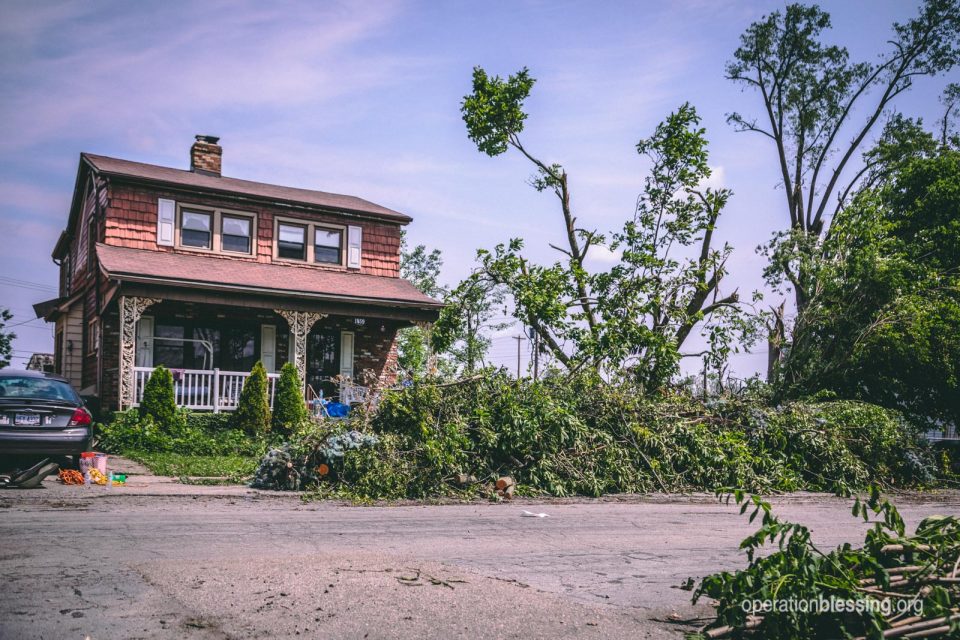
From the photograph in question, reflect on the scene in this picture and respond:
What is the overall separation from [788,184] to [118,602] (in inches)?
1130

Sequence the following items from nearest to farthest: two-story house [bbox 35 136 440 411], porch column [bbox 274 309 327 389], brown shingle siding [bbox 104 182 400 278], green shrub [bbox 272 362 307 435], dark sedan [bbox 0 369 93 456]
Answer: dark sedan [bbox 0 369 93 456]
green shrub [bbox 272 362 307 435]
two-story house [bbox 35 136 440 411]
porch column [bbox 274 309 327 389]
brown shingle siding [bbox 104 182 400 278]

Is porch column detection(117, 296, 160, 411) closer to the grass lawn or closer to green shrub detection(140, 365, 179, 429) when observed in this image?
green shrub detection(140, 365, 179, 429)

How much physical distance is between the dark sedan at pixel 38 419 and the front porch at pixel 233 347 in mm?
6374

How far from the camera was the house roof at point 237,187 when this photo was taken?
20.8 m

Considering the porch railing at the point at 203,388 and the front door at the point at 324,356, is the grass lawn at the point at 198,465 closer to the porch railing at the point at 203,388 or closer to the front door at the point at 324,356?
the porch railing at the point at 203,388

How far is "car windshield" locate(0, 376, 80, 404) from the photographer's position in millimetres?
10953

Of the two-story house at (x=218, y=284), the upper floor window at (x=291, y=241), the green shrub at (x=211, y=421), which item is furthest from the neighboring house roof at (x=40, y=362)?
the green shrub at (x=211, y=421)

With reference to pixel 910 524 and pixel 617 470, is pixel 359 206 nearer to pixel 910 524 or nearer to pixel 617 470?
pixel 617 470

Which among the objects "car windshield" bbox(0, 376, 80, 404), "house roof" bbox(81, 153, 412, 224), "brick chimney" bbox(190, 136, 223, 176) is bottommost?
"car windshield" bbox(0, 376, 80, 404)

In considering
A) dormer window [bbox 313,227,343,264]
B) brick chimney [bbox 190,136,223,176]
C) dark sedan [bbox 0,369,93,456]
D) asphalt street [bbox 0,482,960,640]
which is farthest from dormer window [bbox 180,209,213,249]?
asphalt street [bbox 0,482,960,640]

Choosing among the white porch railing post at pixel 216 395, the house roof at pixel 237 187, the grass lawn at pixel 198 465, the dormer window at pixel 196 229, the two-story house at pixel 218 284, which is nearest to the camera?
the grass lawn at pixel 198 465

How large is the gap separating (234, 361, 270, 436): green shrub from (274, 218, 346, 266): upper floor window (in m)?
5.86

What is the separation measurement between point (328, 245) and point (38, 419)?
13315 millimetres

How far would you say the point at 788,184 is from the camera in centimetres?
2895
